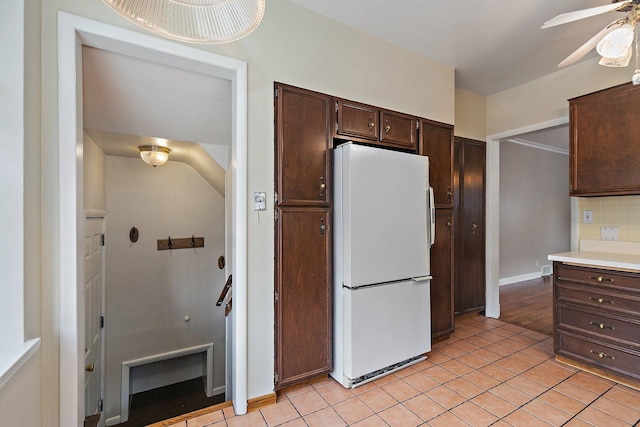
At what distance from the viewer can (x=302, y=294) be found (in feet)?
6.70

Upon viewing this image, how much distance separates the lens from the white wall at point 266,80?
1.39 metres

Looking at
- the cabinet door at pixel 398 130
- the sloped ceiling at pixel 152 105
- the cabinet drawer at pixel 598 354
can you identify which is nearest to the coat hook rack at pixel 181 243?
the sloped ceiling at pixel 152 105

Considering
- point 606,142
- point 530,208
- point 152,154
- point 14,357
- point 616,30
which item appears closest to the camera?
point 14,357

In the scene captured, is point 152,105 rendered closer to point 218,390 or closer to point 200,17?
point 200,17

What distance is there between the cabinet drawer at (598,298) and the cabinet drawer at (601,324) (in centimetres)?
6

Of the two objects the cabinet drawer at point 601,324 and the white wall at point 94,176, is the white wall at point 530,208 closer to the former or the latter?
the cabinet drawer at point 601,324

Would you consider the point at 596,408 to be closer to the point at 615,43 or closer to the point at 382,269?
the point at 382,269

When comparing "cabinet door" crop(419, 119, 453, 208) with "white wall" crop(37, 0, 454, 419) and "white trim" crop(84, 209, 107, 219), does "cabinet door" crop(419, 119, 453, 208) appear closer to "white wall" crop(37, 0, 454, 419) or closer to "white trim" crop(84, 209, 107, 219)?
"white wall" crop(37, 0, 454, 419)

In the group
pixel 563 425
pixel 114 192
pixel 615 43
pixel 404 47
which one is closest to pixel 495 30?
pixel 404 47

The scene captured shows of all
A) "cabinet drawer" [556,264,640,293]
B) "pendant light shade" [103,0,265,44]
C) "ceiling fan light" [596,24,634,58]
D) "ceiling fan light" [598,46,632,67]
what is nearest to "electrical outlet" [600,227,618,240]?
"cabinet drawer" [556,264,640,293]

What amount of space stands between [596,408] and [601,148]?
1946 millimetres

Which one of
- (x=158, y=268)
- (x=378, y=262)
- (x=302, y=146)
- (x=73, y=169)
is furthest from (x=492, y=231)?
(x=158, y=268)

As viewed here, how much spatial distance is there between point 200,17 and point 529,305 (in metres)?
4.82

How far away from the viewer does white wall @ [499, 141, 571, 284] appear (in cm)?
516
